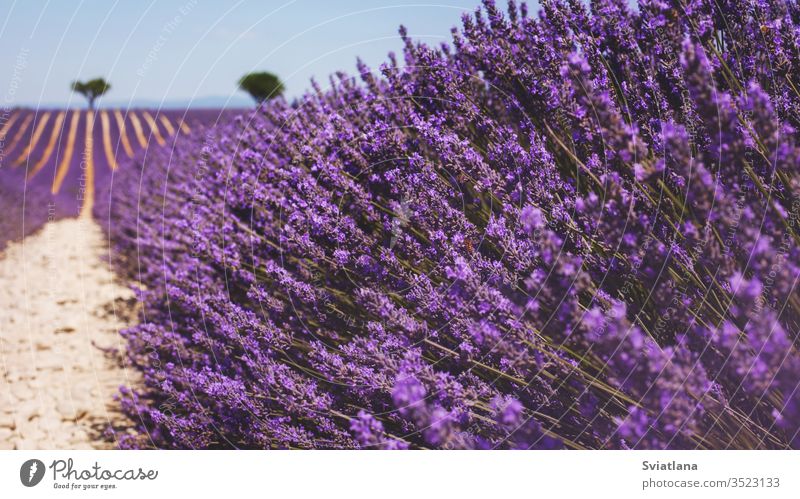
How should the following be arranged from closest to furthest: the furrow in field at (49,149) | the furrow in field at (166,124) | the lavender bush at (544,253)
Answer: the lavender bush at (544,253)
the furrow in field at (49,149)
the furrow in field at (166,124)

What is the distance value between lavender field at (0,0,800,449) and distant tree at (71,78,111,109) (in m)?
0.60

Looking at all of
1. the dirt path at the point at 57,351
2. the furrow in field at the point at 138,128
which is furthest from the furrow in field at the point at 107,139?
the dirt path at the point at 57,351

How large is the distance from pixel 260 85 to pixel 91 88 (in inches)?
25.8

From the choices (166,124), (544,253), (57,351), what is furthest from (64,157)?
(544,253)

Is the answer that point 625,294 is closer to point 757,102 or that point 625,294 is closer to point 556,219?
point 556,219

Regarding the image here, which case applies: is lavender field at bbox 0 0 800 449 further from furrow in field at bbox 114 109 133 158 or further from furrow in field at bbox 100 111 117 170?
furrow in field at bbox 100 111 117 170

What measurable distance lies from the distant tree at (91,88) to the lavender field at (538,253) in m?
0.60

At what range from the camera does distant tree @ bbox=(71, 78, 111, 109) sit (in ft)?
5.69

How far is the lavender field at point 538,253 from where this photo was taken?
3.35 ft

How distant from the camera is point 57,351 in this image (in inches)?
89.1

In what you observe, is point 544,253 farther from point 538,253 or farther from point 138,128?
point 138,128
